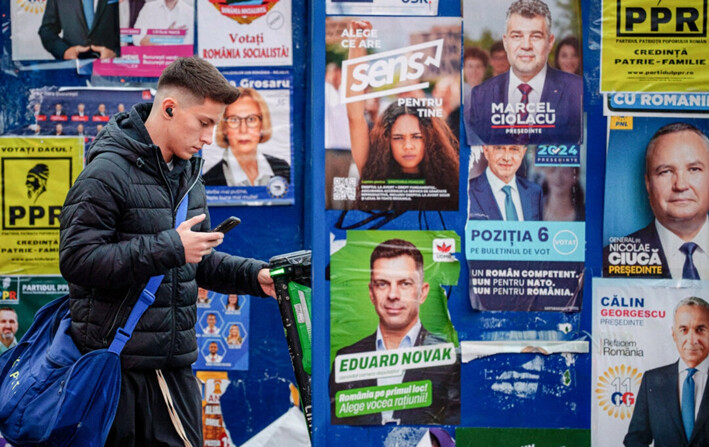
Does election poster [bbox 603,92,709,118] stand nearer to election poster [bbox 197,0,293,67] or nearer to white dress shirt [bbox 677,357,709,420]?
white dress shirt [bbox 677,357,709,420]

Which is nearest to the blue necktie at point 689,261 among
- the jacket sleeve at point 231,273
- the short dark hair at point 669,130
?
the short dark hair at point 669,130

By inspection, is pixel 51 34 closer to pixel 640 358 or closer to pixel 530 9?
pixel 530 9

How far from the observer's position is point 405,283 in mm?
3010

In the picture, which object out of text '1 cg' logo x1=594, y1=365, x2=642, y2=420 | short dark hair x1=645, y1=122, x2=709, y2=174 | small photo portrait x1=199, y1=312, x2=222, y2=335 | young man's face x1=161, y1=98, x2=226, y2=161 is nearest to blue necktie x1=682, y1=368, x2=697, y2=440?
text '1 cg' logo x1=594, y1=365, x2=642, y2=420

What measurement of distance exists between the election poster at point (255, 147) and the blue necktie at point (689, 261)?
217cm

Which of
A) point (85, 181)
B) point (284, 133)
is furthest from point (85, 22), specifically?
point (85, 181)

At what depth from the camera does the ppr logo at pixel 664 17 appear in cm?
299

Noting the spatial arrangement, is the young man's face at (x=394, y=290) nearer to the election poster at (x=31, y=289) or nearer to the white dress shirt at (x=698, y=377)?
the white dress shirt at (x=698, y=377)

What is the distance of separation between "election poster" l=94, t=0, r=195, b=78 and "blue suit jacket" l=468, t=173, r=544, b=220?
2.16m

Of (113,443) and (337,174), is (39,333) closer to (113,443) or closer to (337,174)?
(113,443)

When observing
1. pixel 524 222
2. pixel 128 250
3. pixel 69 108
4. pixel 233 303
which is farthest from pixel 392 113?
pixel 69 108

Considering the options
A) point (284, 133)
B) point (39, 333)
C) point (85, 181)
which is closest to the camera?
point (85, 181)

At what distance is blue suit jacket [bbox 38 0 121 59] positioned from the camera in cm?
450

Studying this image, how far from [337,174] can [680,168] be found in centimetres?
127
